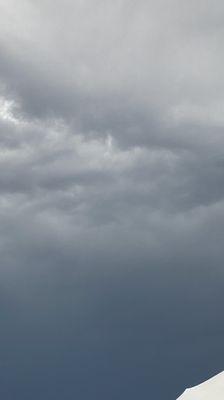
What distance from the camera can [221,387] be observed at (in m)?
106

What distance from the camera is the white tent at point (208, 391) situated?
104062 millimetres

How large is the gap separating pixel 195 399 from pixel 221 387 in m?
4.27

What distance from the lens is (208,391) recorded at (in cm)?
10588

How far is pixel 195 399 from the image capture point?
10456 centimetres

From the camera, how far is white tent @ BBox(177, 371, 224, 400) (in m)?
104
